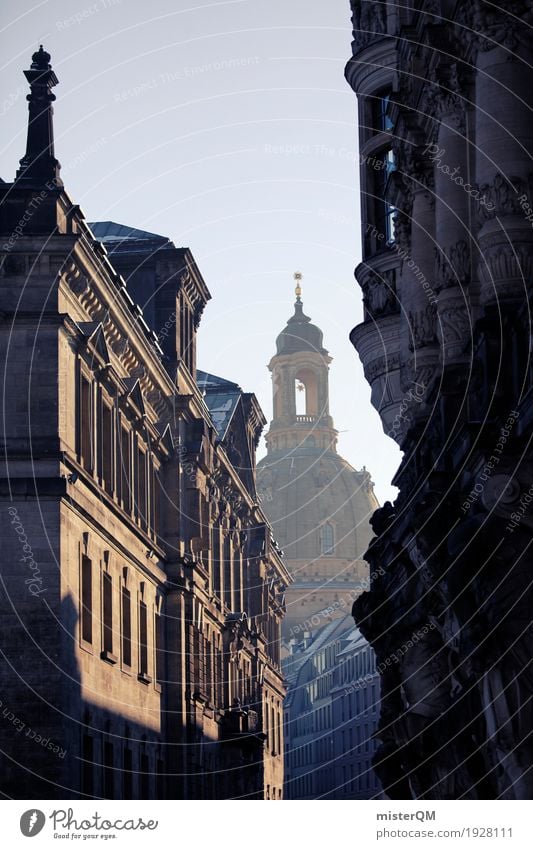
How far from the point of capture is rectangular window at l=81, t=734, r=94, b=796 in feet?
166

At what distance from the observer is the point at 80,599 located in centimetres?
5066

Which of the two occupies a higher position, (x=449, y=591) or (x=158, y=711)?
(x=158, y=711)

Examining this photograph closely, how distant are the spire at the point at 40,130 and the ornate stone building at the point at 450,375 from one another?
882 centimetres

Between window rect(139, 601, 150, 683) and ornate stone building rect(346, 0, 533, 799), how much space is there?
19100 millimetres

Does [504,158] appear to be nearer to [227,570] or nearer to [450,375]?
[450,375]

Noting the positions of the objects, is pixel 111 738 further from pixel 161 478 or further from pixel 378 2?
pixel 378 2

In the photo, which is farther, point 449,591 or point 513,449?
point 449,591

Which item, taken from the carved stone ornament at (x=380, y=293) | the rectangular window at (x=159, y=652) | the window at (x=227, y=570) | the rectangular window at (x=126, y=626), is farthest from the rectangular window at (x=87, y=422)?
the window at (x=227, y=570)

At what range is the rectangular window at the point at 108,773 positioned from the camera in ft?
179

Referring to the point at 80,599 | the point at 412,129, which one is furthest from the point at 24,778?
the point at 412,129

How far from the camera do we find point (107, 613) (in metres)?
56.2

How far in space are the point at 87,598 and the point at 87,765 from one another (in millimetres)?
4388
